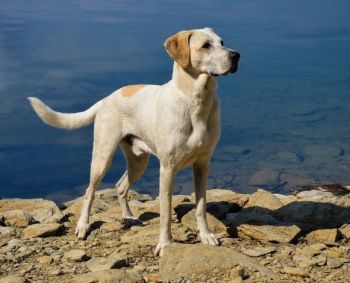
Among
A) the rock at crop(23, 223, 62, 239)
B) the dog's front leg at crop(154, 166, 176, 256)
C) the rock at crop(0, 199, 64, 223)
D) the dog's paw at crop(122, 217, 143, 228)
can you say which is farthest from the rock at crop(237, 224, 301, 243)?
the rock at crop(0, 199, 64, 223)

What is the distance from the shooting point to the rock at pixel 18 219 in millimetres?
9648

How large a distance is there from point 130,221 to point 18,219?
182 cm

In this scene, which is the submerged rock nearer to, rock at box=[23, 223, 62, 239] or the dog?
rock at box=[23, 223, 62, 239]

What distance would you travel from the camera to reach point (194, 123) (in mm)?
7316

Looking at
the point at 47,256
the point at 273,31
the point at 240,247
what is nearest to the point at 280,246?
the point at 240,247

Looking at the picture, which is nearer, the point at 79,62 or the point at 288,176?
the point at 288,176

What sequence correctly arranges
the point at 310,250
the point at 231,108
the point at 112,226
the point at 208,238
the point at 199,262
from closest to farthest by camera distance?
the point at 199,262, the point at 310,250, the point at 208,238, the point at 112,226, the point at 231,108

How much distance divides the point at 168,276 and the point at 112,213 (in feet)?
11.3

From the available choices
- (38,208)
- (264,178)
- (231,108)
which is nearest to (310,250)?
(38,208)

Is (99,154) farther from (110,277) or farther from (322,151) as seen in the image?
(322,151)

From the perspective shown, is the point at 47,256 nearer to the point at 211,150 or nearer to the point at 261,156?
the point at 211,150

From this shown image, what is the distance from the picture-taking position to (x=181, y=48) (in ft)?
23.4

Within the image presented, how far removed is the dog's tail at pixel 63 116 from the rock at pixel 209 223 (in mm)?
1995

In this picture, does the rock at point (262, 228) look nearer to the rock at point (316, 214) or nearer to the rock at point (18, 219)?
the rock at point (316, 214)
